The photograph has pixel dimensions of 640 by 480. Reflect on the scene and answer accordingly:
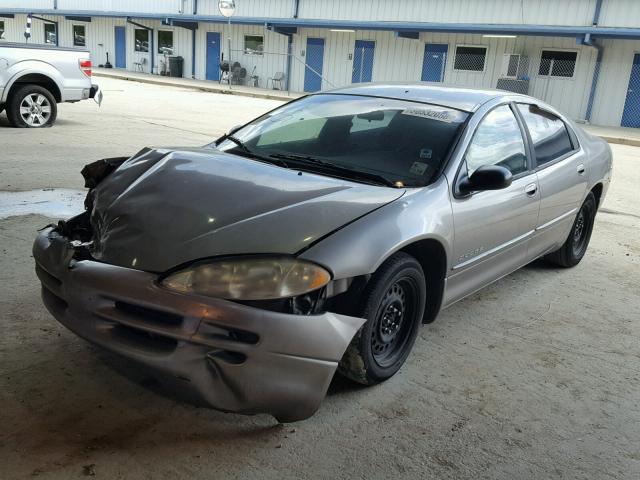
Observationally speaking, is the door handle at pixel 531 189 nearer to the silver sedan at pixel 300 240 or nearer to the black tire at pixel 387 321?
the silver sedan at pixel 300 240

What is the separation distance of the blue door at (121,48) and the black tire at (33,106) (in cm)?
2708

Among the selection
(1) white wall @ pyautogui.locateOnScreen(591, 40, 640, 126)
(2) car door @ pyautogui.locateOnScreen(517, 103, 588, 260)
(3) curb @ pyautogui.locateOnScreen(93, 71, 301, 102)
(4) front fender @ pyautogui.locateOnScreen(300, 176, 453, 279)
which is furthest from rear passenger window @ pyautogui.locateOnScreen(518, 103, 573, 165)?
(1) white wall @ pyautogui.locateOnScreen(591, 40, 640, 126)

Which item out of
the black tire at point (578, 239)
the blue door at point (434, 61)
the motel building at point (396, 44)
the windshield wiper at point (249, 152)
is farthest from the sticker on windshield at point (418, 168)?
the blue door at point (434, 61)

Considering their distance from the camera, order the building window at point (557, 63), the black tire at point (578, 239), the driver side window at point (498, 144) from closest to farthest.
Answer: the driver side window at point (498, 144)
the black tire at point (578, 239)
the building window at point (557, 63)

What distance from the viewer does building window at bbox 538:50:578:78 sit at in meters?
22.2

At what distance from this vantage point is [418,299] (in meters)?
3.25

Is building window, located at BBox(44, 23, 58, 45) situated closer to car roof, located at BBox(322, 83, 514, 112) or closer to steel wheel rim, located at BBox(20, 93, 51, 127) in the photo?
steel wheel rim, located at BBox(20, 93, 51, 127)

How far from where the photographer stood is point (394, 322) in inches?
125

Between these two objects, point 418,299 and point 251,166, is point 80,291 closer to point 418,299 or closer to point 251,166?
point 251,166

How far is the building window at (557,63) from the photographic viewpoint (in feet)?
73.0

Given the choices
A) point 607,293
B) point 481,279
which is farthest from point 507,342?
point 607,293

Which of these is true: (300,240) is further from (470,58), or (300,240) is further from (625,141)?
(470,58)

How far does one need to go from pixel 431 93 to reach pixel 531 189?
928mm

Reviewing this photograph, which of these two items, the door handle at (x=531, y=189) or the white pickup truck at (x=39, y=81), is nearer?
the door handle at (x=531, y=189)
